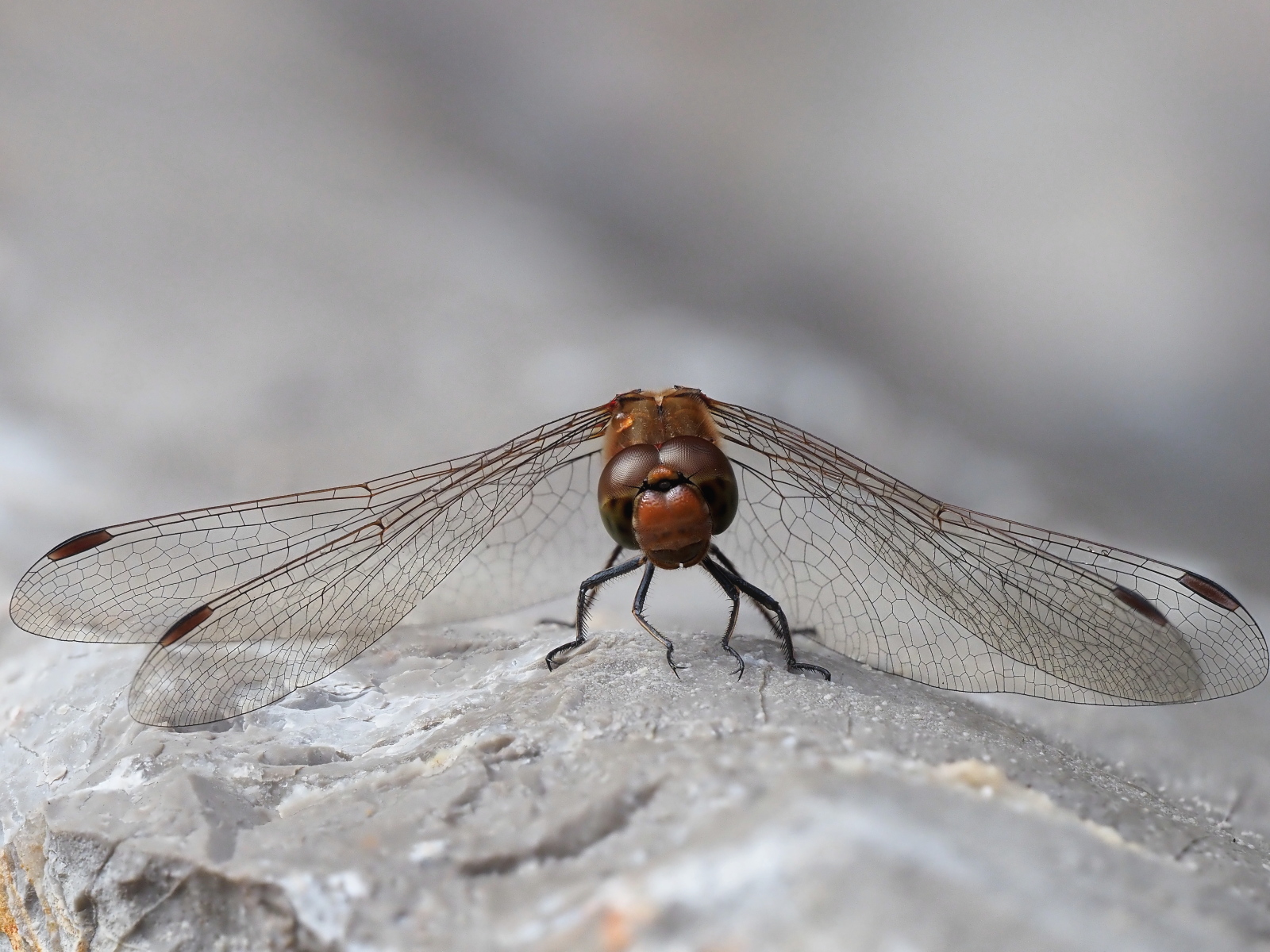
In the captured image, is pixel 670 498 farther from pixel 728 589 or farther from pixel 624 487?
pixel 728 589

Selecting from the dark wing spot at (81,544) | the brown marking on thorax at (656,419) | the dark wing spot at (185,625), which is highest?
the brown marking on thorax at (656,419)

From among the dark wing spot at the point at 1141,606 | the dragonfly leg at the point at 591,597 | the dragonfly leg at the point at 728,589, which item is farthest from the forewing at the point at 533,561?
the dark wing spot at the point at 1141,606

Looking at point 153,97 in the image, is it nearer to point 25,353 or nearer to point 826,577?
point 25,353

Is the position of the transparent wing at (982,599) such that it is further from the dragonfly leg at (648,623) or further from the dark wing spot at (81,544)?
the dark wing spot at (81,544)

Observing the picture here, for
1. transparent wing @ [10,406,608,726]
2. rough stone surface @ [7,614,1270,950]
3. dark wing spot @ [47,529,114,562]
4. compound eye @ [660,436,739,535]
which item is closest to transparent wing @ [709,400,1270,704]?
rough stone surface @ [7,614,1270,950]

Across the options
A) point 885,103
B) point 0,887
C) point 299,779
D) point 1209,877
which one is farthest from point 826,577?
point 885,103

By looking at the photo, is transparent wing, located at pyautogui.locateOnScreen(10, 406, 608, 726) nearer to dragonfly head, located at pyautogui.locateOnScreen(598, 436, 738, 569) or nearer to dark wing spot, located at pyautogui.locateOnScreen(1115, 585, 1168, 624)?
dragonfly head, located at pyautogui.locateOnScreen(598, 436, 738, 569)

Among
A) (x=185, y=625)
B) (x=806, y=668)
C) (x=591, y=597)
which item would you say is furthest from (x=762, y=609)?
(x=185, y=625)
